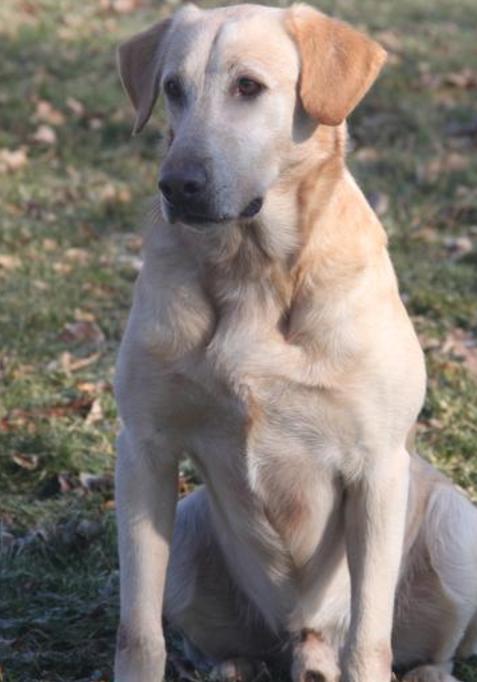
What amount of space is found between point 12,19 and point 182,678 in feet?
29.3

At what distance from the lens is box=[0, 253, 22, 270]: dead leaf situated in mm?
7762

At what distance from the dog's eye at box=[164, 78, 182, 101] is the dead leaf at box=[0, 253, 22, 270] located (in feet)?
13.7

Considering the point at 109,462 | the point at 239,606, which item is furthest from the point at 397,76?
the point at 239,606

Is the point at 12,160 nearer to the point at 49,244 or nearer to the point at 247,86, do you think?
the point at 49,244

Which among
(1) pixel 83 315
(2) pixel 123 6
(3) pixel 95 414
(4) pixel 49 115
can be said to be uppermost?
(3) pixel 95 414

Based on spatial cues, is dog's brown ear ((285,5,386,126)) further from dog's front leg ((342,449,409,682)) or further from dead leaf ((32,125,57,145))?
dead leaf ((32,125,57,145))

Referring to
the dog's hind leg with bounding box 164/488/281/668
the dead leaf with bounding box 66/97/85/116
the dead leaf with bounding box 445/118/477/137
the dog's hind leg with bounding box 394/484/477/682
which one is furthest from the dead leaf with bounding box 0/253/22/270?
the dog's hind leg with bounding box 394/484/477/682

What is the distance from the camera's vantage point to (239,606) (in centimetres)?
417

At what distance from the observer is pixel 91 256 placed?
7.97 m

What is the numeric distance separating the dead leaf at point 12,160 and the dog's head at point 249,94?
5.96 m

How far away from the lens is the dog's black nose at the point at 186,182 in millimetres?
3445

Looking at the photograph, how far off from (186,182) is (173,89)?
0.34 metres

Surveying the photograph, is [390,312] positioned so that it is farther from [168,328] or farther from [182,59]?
[182,59]

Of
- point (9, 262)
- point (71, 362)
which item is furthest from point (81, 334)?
A: point (9, 262)
